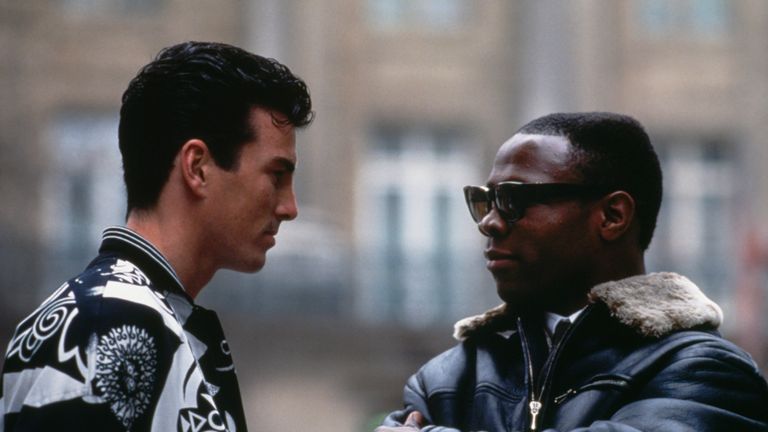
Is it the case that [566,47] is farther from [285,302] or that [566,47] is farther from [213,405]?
[213,405]

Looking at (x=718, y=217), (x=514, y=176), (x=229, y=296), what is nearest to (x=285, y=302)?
(x=229, y=296)

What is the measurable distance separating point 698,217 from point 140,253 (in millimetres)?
20737

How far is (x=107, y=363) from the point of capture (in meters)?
2.70

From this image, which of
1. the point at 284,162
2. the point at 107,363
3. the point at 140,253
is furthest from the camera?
the point at 284,162

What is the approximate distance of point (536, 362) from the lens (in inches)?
133

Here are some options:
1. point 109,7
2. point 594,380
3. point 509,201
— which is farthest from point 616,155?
point 109,7

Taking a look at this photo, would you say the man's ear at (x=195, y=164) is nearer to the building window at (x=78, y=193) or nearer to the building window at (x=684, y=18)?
the building window at (x=78, y=193)

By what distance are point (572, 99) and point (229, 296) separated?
6.16 meters

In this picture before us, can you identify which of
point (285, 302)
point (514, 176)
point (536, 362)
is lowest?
point (285, 302)

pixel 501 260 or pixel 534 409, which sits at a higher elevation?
pixel 501 260

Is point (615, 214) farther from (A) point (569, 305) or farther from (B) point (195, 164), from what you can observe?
(B) point (195, 164)

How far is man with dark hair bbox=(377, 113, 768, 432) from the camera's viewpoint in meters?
3.23

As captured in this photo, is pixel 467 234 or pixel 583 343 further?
pixel 467 234

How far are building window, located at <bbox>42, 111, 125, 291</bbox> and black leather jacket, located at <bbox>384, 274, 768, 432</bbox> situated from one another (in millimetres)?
18528
